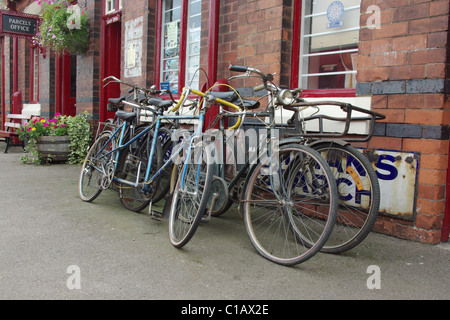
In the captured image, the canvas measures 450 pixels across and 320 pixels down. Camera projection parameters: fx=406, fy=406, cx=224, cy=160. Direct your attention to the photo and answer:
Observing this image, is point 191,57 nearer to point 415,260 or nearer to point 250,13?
point 250,13

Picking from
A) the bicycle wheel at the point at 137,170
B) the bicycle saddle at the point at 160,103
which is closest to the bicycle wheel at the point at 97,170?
the bicycle wheel at the point at 137,170

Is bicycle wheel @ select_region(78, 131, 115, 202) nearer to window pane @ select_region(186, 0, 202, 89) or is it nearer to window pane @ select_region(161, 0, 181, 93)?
window pane @ select_region(186, 0, 202, 89)

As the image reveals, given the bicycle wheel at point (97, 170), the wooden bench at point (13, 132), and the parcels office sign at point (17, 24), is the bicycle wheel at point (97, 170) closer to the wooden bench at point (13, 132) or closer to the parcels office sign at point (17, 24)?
the wooden bench at point (13, 132)

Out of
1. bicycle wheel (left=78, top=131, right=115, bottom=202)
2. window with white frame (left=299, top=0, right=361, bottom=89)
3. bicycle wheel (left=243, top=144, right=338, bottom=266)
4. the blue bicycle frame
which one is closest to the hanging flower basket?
bicycle wheel (left=78, top=131, right=115, bottom=202)

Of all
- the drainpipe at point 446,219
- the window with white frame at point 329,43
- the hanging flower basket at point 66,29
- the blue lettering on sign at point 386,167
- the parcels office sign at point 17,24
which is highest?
the parcels office sign at point 17,24

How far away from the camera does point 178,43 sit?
6.49 m

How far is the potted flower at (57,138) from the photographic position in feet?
25.6

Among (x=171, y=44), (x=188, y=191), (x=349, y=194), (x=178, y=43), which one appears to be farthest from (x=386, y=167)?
(x=171, y=44)

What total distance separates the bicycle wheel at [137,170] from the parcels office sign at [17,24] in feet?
25.5

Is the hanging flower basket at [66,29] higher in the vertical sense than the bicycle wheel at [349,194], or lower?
higher

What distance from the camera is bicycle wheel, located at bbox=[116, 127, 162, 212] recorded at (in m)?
4.20

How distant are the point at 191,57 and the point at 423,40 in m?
3.61

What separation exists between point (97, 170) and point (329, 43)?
3.01 m
